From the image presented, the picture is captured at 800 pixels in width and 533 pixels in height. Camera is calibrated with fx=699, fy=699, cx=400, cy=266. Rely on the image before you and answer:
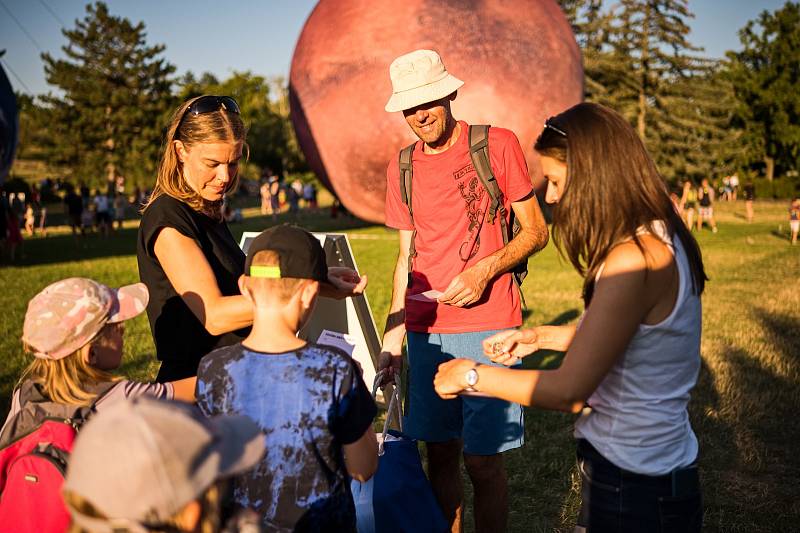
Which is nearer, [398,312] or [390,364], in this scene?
[390,364]

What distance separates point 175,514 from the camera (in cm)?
136

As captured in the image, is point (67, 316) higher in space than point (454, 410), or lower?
higher

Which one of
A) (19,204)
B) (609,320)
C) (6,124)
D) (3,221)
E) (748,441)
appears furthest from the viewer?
(19,204)

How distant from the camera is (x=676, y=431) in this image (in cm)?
210

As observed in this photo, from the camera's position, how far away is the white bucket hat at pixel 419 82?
3275mm

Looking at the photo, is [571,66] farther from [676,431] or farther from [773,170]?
[773,170]

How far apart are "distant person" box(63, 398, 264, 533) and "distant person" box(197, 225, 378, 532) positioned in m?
0.56

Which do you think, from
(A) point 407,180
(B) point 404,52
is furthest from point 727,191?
(A) point 407,180

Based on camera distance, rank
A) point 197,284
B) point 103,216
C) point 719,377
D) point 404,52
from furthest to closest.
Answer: point 103,216
point 404,52
point 719,377
point 197,284

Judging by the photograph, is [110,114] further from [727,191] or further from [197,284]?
[197,284]

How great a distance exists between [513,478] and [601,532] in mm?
2487

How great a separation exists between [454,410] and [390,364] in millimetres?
392

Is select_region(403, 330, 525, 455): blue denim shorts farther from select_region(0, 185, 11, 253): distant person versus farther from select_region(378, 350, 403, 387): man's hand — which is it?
select_region(0, 185, 11, 253): distant person

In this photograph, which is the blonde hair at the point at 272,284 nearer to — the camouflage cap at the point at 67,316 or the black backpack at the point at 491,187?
the camouflage cap at the point at 67,316
